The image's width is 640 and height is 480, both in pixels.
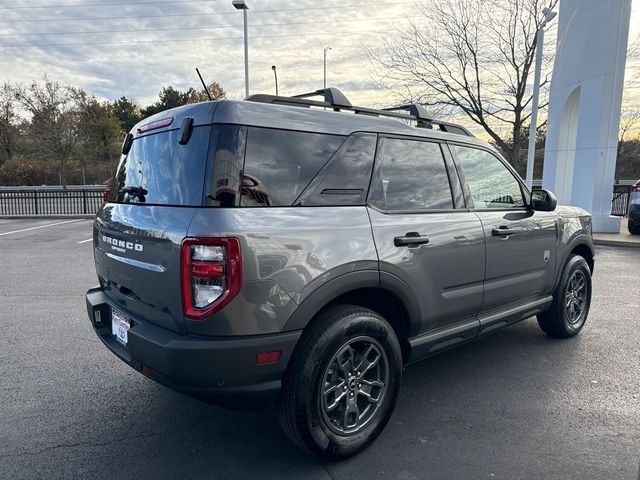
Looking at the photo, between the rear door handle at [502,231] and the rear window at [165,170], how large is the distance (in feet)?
7.36

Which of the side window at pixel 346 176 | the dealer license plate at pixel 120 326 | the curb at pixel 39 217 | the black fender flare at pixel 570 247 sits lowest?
the curb at pixel 39 217

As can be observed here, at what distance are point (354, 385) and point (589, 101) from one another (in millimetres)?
12631

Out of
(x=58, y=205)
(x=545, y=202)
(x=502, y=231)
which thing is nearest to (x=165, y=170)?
(x=502, y=231)

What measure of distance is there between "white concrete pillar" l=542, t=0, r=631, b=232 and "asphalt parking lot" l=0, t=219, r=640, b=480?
892cm

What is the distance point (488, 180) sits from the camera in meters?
3.74

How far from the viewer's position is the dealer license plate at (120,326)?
2.69 m

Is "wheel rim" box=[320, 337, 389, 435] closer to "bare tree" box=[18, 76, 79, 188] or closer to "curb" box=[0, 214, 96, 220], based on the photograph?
"curb" box=[0, 214, 96, 220]

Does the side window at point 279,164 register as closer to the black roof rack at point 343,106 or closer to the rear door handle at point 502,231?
the black roof rack at point 343,106

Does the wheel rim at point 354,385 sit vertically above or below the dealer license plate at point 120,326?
below

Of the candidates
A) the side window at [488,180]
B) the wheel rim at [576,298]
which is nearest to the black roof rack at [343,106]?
the side window at [488,180]

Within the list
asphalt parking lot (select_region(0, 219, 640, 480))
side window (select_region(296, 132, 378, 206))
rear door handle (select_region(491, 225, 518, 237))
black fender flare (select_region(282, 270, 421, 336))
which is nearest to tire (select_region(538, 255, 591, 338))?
asphalt parking lot (select_region(0, 219, 640, 480))

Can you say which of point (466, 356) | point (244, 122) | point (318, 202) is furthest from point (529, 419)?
point (244, 122)

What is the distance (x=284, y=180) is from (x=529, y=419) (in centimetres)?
228

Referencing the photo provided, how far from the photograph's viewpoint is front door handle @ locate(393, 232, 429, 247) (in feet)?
9.21
